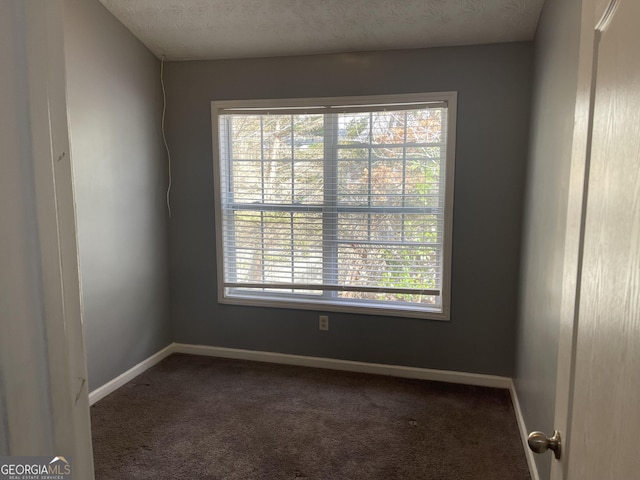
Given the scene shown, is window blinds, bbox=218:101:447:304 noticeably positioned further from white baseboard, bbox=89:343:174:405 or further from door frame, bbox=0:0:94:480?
door frame, bbox=0:0:94:480

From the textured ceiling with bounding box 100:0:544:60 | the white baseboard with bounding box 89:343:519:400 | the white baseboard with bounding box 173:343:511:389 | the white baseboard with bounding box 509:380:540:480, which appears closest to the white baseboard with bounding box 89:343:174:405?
the white baseboard with bounding box 89:343:519:400

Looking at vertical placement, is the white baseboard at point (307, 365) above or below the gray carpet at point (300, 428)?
above

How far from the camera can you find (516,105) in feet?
8.57

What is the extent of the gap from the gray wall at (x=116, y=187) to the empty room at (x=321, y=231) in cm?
2

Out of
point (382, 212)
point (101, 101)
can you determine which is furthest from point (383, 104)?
point (101, 101)

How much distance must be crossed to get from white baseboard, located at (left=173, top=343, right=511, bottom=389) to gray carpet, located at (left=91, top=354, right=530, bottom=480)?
0.07m

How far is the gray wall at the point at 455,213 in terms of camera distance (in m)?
2.67

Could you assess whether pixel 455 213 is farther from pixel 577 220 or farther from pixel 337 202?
pixel 577 220

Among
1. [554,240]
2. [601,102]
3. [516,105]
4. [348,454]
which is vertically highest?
[516,105]

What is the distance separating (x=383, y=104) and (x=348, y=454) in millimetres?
2104

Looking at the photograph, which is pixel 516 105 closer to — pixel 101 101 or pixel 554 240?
pixel 554 240
